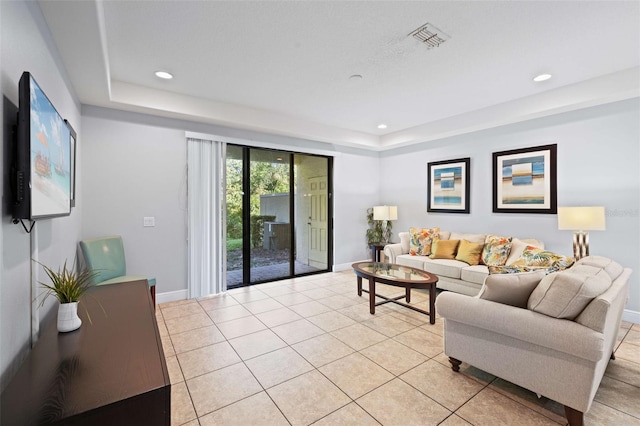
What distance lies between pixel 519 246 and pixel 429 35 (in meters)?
2.96

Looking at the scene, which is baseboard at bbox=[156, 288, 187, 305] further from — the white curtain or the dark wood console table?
the dark wood console table

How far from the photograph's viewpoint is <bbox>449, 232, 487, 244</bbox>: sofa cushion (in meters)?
4.41

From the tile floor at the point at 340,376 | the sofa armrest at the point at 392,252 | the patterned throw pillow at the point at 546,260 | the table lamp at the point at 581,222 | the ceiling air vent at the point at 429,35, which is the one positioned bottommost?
the tile floor at the point at 340,376

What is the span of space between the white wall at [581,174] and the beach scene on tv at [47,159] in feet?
16.5

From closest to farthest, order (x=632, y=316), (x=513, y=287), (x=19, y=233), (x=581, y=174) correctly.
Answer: (x=19, y=233), (x=513, y=287), (x=632, y=316), (x=581, y=174)

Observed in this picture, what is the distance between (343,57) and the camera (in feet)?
9.25

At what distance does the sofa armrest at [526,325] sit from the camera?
1.64 meters

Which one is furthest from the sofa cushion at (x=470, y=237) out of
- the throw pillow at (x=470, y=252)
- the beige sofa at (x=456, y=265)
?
the throw pillow at (x=470, y=252)

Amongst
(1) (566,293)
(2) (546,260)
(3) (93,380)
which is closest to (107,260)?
(3) (93,380)

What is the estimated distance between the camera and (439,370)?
2334 millimetres

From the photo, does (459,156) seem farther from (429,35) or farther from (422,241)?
(429,35)

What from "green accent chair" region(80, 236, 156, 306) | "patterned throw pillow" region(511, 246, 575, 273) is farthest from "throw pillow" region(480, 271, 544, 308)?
"green accent chair" region(80, 236, 156, 306)

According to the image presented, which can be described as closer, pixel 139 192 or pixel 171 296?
pixel 139 192

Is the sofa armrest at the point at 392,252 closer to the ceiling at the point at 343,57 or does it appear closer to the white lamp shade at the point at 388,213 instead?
the white lamp shade at the point at 388,213
